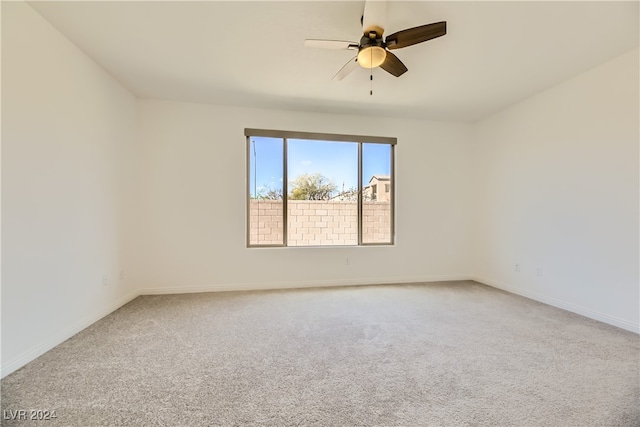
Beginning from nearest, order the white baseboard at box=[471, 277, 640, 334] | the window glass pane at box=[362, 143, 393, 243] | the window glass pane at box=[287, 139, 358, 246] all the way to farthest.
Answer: the white baseboard at box=[471, 277, 640, 334] < the window glass pane at box=[287, 139, 358, 246] < the window glass pane at box=[362, 143, 393, 243]

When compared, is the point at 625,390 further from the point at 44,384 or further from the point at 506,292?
the point at 44,384

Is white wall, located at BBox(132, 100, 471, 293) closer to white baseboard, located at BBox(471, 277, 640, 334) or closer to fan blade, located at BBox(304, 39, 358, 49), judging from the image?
white baseboard, located at BBox(471, 277, 640, 334)

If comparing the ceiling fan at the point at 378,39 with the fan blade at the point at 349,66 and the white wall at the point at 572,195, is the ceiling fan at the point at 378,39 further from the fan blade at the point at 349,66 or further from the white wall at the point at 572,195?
the white wall at the point at 572,195

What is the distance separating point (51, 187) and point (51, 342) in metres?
1.21

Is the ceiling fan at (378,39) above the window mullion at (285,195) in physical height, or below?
above

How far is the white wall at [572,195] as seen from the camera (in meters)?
2.59

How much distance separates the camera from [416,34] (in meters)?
1.90

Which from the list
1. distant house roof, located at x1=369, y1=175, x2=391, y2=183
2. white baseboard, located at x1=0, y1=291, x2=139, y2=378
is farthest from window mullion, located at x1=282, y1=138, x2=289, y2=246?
white baseboard, located at x1=0, y1=291, x2=139, y2=378

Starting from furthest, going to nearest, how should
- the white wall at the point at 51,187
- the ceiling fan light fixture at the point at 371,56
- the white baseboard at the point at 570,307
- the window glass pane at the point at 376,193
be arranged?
the window glass pane at the point at 376,193 → the white baseboard at the point at 570,307 → the ceiling fan light fixture at the point at 371,56 → the white wall at the point at 51,187

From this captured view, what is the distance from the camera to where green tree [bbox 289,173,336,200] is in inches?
162

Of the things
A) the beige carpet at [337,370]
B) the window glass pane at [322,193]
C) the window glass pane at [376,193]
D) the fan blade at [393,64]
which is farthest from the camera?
the window glass pane at [376,193]

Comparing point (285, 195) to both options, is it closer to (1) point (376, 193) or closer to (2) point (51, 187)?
(1) point (376, 193)

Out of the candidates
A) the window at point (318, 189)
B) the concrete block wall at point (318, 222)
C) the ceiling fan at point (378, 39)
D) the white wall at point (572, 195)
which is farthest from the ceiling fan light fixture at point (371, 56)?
the white wall at point (572, 195)

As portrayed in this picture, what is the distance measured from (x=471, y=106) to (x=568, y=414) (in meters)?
3.58
